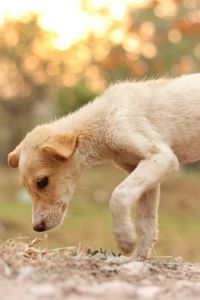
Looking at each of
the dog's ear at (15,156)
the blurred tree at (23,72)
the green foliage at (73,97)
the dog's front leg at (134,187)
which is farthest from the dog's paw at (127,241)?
the blurred tree at (23,72)

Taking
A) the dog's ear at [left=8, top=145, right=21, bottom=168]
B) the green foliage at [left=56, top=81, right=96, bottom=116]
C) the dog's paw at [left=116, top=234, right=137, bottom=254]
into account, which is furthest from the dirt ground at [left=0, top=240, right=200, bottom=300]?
the green foliage at [left=56, top=81, right=96, bottom=116]

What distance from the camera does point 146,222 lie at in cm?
720

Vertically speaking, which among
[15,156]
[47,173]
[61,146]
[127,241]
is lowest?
[127,241]

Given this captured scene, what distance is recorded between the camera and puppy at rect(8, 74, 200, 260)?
262 inches

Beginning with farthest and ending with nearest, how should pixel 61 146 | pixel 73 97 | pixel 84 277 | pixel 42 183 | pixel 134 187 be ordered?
pixel 73 97, pixel 42 183, pixel 61 146, pixel 134 187, pixel 84 277

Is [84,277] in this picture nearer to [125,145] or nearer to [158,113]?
[125,145]

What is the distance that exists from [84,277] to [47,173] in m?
1.94

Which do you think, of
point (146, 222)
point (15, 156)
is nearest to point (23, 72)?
point (15, 156)

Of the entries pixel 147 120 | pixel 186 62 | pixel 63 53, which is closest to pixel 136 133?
pixel 147 120

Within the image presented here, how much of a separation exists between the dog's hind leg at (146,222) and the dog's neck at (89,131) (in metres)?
0.59

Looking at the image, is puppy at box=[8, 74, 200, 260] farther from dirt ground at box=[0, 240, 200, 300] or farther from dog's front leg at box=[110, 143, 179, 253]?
dirt ground at box=[0, 240, 200, 300]

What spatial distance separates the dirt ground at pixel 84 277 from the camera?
14.7 feet

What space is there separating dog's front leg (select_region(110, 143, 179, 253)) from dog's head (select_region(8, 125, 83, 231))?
2.25 ft

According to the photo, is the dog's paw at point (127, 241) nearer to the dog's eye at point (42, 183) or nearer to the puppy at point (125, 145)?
the puppy at point (125, 145)
